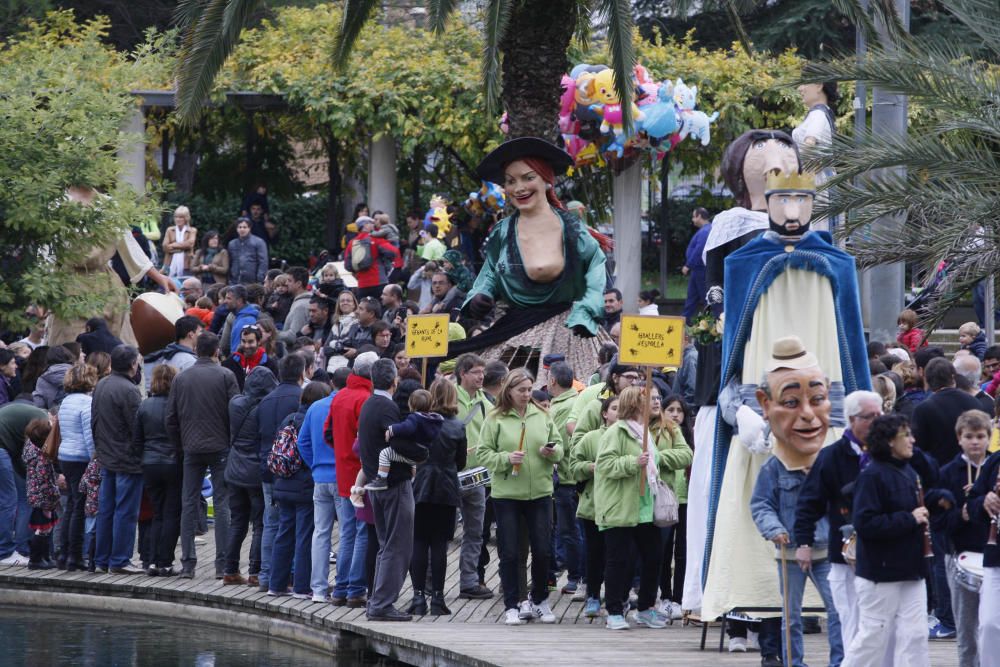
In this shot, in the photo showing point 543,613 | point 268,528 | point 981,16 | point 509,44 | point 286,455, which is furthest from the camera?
point 509,44

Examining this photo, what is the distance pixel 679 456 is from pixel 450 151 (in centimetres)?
1619

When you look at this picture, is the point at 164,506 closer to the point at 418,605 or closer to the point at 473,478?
the point at 418,605

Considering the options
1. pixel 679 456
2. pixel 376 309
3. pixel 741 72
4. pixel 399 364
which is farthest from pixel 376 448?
pixel 741 72

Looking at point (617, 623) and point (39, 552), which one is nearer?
point (617, 623)

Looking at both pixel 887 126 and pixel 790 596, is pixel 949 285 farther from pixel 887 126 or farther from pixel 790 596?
pixel 790 596

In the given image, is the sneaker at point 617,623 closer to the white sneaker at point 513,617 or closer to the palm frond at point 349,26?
the white sneaker at point 513,617

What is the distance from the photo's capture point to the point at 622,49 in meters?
13.6

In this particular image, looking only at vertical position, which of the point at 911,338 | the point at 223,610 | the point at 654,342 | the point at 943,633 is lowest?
the point at 223,610

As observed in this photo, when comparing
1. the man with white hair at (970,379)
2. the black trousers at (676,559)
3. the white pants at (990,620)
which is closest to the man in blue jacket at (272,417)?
the black trousers at (676,559)

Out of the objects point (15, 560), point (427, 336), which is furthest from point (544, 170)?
point (15, 560)

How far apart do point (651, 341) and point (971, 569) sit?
10.4 feet

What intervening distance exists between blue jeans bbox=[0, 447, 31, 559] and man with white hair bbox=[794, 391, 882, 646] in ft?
26.8

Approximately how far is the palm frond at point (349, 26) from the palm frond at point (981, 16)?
5663 mm

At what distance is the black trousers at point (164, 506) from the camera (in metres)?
13.2
